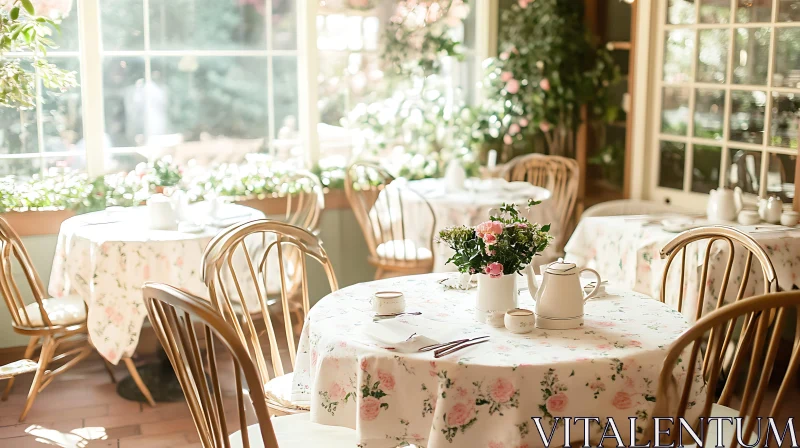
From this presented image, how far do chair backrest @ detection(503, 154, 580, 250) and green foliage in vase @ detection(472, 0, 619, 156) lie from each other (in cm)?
18

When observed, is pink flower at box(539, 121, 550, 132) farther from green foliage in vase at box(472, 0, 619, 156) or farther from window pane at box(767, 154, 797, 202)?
window pane at box(767, 154, 797, 202)

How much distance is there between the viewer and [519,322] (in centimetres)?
214

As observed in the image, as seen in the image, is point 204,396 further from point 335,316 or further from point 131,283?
point 131,283

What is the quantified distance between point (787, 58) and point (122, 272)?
10.2 feet

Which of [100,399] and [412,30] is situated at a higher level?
[412,30]

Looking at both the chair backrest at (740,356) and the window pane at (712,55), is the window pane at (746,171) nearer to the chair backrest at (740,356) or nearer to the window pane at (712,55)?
the window pane at (712,55)

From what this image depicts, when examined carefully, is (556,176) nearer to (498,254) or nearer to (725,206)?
(725,206)

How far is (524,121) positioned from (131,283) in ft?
8.70

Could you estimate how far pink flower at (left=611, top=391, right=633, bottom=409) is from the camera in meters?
1.95

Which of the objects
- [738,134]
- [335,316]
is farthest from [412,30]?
[335,316]

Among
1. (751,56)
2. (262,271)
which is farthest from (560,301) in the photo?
(751,56)

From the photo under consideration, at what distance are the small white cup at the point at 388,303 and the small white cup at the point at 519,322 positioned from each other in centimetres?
28

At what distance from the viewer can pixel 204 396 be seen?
6.10 ft

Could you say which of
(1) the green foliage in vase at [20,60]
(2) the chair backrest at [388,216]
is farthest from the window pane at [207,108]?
(2) the chair backrest at [388,216]
